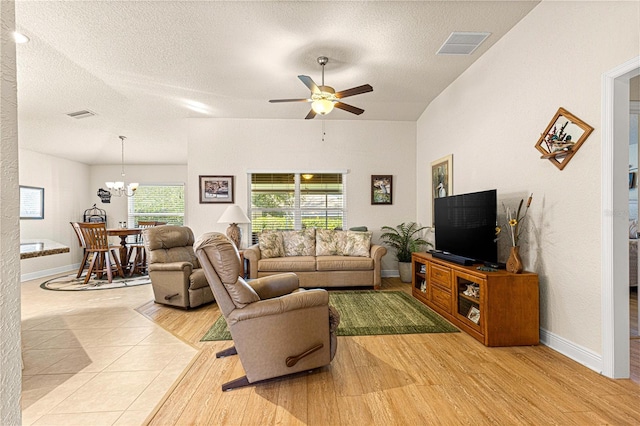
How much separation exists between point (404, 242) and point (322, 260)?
1641mm

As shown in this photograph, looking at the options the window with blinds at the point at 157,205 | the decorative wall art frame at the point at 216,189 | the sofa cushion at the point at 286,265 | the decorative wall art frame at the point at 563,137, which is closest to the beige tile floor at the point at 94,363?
the sofa cushion at the point at 286,265

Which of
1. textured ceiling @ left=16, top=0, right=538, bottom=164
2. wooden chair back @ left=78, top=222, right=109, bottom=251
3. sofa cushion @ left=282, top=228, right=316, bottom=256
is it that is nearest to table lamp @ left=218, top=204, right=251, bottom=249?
sofa cushion @ left=282, top=228, right=316, bottom=256

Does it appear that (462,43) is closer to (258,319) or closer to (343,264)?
(343,264)

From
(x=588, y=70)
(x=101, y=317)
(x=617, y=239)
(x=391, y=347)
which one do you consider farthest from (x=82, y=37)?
(x=617, y=239)

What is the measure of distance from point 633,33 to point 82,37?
4.61m

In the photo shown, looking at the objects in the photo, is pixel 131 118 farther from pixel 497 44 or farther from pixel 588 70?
pixel 588 70

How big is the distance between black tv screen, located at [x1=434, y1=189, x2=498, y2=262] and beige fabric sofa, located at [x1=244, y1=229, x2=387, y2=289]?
1151 mm

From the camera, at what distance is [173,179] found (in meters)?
8.09

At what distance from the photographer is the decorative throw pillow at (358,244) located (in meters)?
5.05

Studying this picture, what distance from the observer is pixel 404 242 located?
554cm

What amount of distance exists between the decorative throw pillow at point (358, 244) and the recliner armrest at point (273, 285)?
2.32 metres

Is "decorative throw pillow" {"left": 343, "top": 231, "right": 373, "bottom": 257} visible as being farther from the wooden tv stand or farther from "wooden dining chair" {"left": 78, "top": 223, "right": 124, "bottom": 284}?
"wooden dining chair" {"left": 78, "top": 223, "right": 124, "bottom": 284}

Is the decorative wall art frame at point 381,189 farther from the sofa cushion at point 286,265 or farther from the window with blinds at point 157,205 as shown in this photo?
the window with blinds at point 157,205

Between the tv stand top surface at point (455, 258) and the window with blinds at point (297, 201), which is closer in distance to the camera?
the tv stand top surface at point (455, 258)
